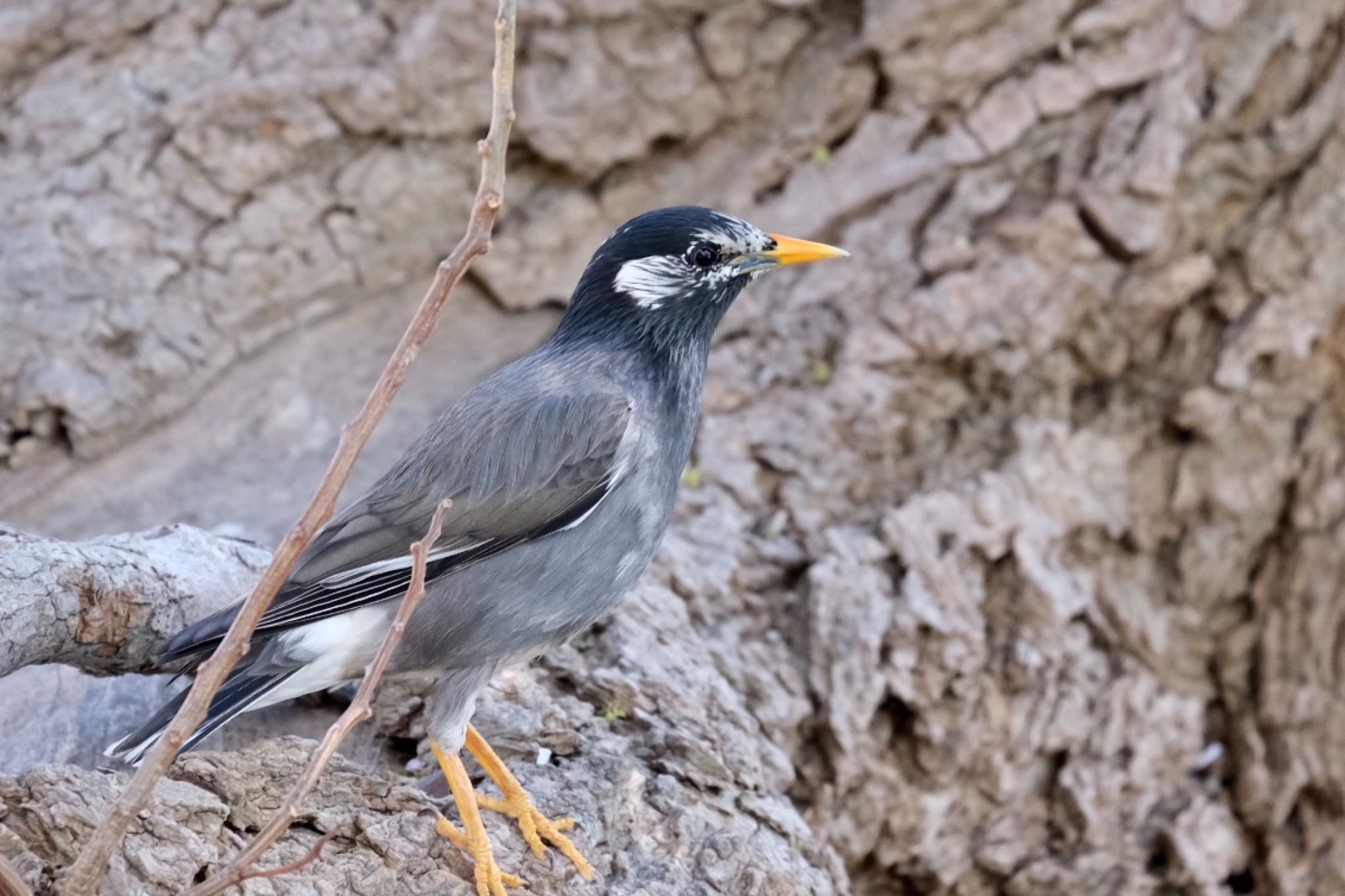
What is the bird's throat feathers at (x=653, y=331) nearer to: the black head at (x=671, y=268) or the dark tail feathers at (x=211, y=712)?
the black head at (x=671, y=268)

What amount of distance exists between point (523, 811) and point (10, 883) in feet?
5.03

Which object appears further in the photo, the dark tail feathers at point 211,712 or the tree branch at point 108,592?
the tree branch at point 108,592

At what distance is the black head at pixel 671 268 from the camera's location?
4703mm

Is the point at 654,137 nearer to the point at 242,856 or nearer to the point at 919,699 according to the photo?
the point at 919,699

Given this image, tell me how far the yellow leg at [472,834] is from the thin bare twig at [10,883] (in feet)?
4.03

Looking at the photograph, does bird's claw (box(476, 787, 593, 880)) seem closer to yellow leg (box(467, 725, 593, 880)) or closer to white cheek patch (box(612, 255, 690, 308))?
yellow leg (box(467, 725, 593, 880))

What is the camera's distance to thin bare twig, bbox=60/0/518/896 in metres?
2.78

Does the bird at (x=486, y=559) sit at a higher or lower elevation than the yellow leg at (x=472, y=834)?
higher

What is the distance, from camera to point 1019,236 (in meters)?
6.75

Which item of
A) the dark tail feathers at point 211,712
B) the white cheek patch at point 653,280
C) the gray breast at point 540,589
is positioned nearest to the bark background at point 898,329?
the white cheek patch at point 653,280

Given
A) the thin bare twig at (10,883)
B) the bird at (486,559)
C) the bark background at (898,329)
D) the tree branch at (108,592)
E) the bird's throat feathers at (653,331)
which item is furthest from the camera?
the bark background at (898,329)

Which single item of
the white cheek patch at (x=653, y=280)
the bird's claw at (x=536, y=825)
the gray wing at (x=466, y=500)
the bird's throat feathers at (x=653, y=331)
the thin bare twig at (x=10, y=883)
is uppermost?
the white cheek patch at (x=653, y=280)

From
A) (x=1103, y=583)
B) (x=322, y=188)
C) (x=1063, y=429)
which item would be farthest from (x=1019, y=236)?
(x=322, y=188)

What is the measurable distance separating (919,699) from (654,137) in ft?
10.4
